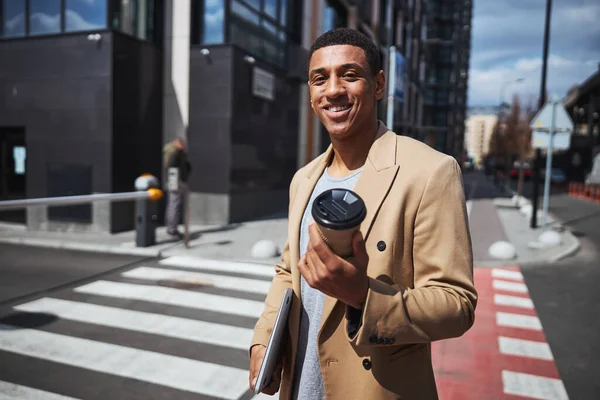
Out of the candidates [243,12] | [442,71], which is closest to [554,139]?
[243,12]

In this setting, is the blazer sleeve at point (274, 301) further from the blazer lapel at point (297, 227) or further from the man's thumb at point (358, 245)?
the man's thumb at point (358, 245)

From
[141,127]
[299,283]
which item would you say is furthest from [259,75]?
[299,283]

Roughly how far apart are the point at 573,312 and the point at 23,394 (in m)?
6.28

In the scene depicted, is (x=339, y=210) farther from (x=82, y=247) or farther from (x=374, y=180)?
(x=82, y=247)

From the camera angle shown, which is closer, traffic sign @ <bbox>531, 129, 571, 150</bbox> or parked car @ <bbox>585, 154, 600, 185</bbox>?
traffic sign @ <bbox>531, 129, 571, 150</bbox>

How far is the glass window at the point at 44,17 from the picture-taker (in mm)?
11086

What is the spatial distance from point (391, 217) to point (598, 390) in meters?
3.83

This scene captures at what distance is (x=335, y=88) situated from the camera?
1.59 meters

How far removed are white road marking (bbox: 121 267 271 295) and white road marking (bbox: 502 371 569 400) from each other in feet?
11.3

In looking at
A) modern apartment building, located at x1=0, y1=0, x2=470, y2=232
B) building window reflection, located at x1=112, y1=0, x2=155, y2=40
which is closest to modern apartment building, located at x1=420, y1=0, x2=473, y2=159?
modern apartment building, located at x1=0, y1=0, x2=470, y2=232

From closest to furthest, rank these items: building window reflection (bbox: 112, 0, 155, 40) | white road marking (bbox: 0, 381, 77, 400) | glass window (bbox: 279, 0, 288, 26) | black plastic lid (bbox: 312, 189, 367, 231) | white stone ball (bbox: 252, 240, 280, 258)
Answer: black plastic lid (bbox: 312, 189, 367, 231) → white road marking (bbox: 0, 381, 77, 400) → white stone ball (bbox: 252, 240, 280, 258) → building window reflection (bbox: 112, 0, 155, 40) → glass window (bbox: 279, 0, 288, 26)

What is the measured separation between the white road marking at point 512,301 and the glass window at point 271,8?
10971mm

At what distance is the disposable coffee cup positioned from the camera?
112 cm

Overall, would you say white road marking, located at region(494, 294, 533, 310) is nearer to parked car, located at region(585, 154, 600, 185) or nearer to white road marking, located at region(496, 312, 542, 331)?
white road marking, located at region(496, 312, 542, 331)
